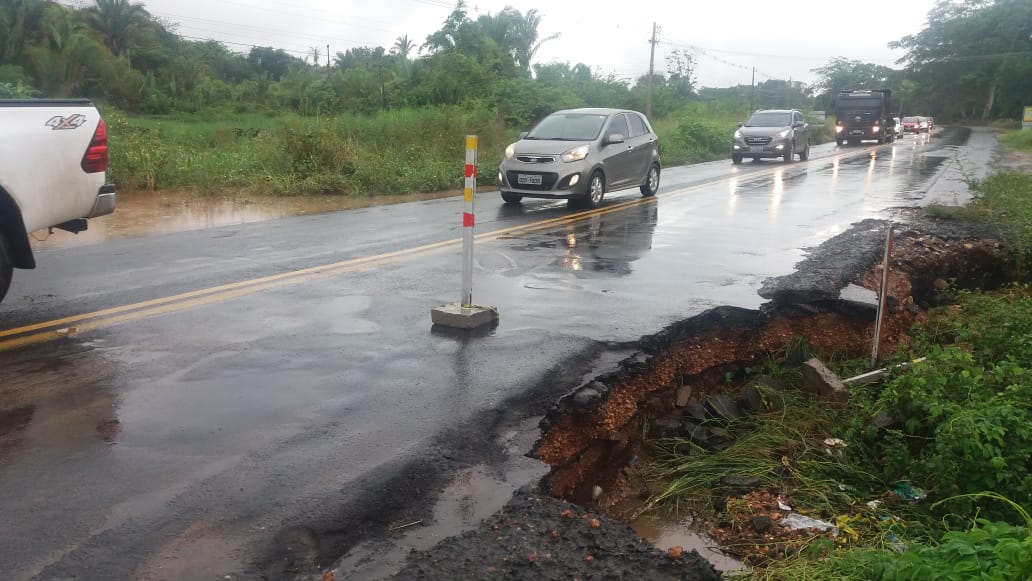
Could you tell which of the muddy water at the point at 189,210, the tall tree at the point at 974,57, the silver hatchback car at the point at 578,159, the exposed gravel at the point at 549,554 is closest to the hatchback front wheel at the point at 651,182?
the silver hatchback car at the point at 578,159

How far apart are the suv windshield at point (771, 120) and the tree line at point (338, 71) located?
679cm

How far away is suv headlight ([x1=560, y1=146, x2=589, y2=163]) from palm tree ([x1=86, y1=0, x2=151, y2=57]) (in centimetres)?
4246

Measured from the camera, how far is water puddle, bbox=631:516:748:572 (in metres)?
4.08

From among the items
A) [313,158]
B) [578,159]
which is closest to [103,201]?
[578,159]

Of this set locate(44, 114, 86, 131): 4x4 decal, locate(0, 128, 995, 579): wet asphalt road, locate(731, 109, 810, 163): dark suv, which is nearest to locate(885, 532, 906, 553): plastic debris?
locate(0, 128, 995, 579): wet asphalt road

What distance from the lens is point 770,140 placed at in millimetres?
27297

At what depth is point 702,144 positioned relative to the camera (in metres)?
34.7

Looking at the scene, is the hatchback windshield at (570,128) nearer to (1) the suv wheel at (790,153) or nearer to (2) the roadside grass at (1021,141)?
(1) the suv wheel at (790,153)

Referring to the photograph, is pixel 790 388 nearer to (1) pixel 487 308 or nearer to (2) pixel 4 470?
(1) pixel 487 308

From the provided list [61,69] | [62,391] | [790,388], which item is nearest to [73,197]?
[62,391]

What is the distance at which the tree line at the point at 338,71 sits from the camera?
2989 cm

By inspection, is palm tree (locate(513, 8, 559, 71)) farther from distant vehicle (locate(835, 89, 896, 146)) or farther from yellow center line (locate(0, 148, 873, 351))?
yellow center line (locate(0, 148, 873, 351))

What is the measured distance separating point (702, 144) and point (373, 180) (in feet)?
67.6

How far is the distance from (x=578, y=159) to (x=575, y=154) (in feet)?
0.36
